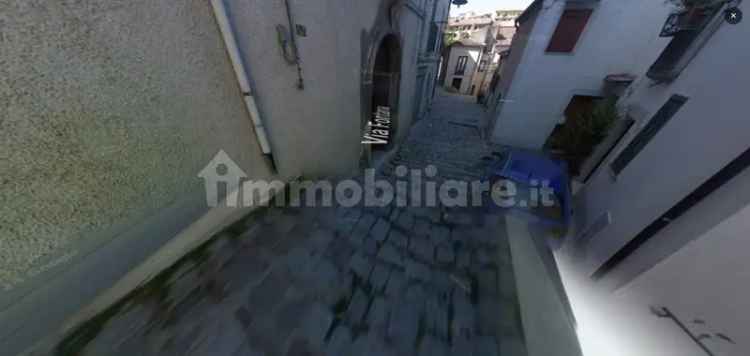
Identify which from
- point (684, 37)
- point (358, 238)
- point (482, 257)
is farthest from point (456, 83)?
point (358, 238)

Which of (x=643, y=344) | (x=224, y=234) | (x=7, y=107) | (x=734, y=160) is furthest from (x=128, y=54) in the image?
(x=643, y=344)

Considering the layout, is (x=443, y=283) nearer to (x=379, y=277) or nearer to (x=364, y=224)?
(x=379, y=277)

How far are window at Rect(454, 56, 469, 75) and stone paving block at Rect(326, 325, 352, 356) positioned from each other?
23.6m

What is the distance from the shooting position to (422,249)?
79.0 inches

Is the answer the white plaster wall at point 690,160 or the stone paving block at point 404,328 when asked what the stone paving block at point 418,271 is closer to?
the stone paving block at point 404,328

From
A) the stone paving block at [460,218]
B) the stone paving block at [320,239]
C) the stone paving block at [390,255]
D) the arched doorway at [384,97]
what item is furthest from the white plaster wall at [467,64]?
the stone paving block at [320,239]

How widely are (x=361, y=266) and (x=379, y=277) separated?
0.54 ft

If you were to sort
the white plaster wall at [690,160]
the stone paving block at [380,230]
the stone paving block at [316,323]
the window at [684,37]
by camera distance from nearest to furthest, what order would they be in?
the stone paving block at [316,323] → the stone paving block at [380,230] → the white plaster wall at [690,160] → the window at [684,37]

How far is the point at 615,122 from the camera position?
211 inches

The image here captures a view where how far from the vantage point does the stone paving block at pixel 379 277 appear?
1495mm

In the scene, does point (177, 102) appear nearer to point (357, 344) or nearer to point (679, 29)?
point (357, 344)

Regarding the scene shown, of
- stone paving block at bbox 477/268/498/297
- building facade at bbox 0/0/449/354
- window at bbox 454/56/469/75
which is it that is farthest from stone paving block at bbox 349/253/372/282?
window at bbox 454/56/469/75

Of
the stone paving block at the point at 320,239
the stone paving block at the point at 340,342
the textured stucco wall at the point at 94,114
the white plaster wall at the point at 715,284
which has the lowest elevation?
the white plaster wall at the point at 715,284

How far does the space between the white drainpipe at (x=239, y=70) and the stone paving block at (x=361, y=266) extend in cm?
116
